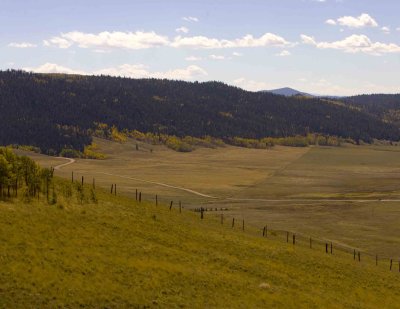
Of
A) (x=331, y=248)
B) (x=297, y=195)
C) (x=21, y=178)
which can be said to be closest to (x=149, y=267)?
(x=21, y=178)

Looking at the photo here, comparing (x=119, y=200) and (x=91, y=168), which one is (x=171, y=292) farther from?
(x=91, y=168)

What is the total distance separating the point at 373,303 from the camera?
41.7 m

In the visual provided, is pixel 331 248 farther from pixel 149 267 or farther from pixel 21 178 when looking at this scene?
pixel 21 178

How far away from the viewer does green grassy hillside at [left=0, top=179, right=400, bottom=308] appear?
104 ft

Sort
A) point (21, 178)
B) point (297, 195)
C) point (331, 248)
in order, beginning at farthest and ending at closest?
point (297, 195)
point (331, 248)
point (21, 178)

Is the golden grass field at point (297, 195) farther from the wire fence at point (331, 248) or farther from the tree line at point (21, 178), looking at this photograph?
the tree line at point (21, 178)

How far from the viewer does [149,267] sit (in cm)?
3709

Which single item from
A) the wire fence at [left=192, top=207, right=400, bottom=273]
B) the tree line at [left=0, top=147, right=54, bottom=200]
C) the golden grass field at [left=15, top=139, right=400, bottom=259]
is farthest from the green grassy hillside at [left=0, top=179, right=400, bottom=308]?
the golden grass field at [left=15, top=139, right=400, bottom=259]

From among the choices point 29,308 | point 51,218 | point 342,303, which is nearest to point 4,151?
point 51,218

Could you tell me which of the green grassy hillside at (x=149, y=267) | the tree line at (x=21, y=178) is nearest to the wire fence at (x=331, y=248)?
the green grassy hillside at (x=149, y=267)

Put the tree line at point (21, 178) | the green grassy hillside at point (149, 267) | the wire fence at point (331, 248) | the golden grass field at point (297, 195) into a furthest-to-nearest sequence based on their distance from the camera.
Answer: the golden grass field at point (297, 195)
the wire fence at point (331, 248)
the tree line at point (21, 178)
the green grassy hillside at point (149, 267)

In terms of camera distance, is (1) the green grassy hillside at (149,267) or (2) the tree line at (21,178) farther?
(2) the tree line at (21,178)

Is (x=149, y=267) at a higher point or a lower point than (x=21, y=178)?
lower

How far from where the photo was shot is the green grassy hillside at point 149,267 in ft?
104
